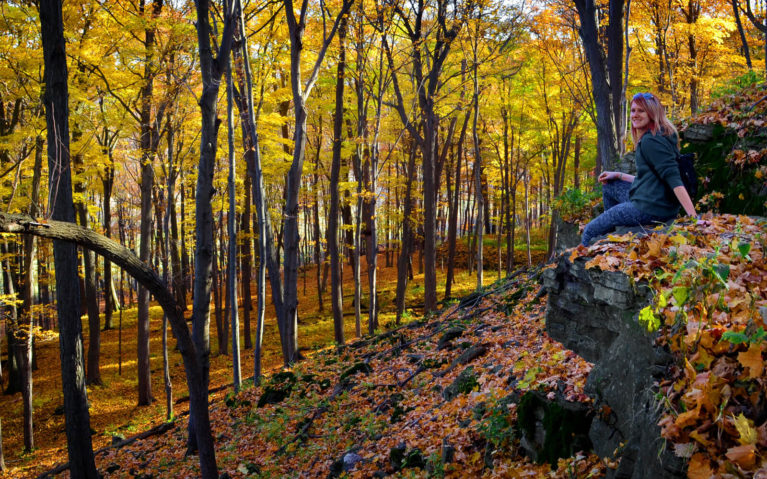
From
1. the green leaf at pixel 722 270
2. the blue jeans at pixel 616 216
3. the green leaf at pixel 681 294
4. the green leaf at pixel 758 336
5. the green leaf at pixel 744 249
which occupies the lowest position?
the green leaf at pixel 758 336

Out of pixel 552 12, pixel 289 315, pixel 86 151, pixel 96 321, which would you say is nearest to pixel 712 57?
pixel 552 12

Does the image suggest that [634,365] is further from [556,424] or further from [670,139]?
[670,139]

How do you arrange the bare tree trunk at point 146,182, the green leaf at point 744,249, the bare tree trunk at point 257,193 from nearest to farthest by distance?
the green leaf at point 744,249 < the bare tree trunk at point 257,193 < the bare tree trunk at point 146,182

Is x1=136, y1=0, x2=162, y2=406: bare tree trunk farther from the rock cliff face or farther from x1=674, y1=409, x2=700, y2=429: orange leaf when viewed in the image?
x1=674, y1=409, x2=700, y2=429: orange leaf

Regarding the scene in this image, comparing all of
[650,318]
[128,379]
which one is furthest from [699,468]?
[128,379]

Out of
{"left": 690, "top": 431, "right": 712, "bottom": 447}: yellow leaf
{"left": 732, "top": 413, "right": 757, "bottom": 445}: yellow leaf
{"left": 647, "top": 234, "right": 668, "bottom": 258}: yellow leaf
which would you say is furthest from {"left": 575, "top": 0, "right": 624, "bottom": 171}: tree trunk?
{"left": 732, "top": 413, "right": 757, "bottom": 445}: yellow leaf

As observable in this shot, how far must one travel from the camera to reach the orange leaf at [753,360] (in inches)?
69.9

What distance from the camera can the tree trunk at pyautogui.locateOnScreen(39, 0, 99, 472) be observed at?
19.9 feet

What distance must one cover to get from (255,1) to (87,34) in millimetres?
4419

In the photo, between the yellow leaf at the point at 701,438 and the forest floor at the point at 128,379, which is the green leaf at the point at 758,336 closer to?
the yellow leaf at the point at 701,438

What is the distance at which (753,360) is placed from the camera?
1796mm

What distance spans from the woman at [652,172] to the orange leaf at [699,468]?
7.91 ft

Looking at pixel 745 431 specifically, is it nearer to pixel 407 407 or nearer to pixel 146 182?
pixel 407 407

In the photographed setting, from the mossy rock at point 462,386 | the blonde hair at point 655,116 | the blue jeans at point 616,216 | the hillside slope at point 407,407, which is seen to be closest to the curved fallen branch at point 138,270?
the hillside slope at point 407,407
